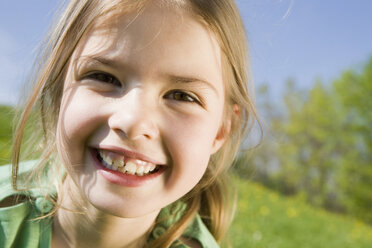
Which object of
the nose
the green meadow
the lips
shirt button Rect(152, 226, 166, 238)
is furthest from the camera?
the green meadow

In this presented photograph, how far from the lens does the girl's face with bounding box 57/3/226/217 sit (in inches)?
59.7

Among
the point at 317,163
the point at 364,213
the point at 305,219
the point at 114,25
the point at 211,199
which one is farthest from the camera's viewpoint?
the point at 317,163

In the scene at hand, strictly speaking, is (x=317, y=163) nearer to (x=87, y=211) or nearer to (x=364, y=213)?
(x=364, y=213)

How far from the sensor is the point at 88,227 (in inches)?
79.1

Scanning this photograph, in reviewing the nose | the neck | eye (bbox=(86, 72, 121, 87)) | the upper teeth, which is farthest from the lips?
the neck

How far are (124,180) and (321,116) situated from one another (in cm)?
2838

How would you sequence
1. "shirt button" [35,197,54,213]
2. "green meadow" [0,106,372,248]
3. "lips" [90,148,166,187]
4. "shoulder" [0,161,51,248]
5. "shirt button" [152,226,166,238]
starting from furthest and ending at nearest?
"green meadow" [0,106,372,248], "shirt button" [152,226,166,238], "shirt button" [35,197,54,213], "shoulder" [0,161,51,248], "lips" [90,148,166,187]

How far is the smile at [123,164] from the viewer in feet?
5.18

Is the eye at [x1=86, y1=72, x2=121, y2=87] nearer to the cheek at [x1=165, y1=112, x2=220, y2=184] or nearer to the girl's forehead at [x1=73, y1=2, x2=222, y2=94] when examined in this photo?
the girl's forehead at [x1=73, y1=2, x2=222, y2=94]

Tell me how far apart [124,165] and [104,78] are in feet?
1.25

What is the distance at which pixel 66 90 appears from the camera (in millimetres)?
1707

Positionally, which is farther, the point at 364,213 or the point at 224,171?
the point at 364,213

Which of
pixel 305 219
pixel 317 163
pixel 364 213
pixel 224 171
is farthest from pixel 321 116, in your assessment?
pixel 224 171

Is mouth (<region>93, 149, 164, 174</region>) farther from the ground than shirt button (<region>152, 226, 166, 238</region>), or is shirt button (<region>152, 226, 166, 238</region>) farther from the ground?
mouth (<region>93, 149, 164, 174</region>)
